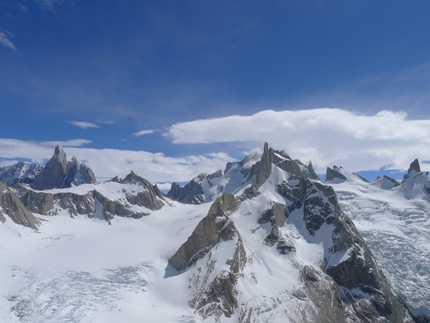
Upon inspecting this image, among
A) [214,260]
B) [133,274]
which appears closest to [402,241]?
[214,260]

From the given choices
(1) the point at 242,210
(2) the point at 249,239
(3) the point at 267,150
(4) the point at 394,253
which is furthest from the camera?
(3) the point at 267,150

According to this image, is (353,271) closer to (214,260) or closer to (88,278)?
(214,260)

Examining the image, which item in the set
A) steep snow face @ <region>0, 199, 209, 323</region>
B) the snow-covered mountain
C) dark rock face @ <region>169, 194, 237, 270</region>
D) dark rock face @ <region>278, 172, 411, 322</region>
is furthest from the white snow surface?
dark rock face @ <region>278, 172, 411, 322</region>

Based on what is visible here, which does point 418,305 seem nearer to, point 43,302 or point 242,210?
point 242,210

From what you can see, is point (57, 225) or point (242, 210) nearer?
point (242, 210)

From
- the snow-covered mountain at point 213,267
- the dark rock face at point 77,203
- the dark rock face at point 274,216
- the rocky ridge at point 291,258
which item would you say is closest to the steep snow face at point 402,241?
the snow-covered mountain at point 213,267

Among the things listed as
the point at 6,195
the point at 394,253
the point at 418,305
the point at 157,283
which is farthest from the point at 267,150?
the point at 6,195

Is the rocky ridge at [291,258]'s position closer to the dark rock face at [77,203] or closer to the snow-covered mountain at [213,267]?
the snow-covered mountain at [213,267]
